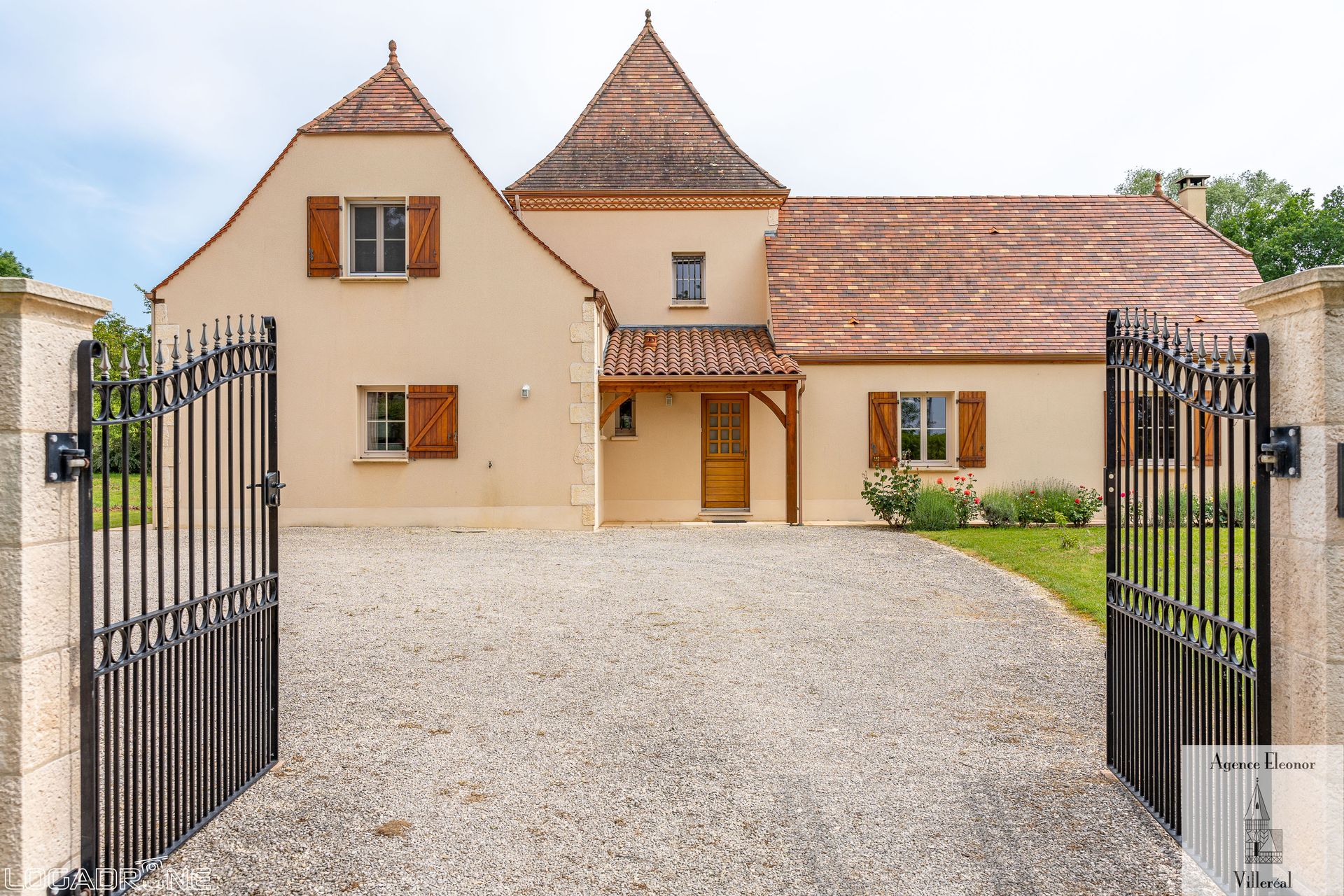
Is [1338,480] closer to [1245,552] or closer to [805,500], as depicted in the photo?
[1245,552]

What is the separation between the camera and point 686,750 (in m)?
4.75

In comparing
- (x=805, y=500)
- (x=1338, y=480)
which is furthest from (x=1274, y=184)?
(x=1338, y=480)

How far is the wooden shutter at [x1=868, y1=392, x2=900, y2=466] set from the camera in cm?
1614

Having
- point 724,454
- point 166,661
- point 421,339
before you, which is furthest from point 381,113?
point 166,661

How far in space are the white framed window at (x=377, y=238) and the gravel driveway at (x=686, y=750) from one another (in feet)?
24.9

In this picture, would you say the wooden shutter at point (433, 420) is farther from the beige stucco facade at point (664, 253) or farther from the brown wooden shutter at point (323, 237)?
the beige stucco facade at point (664, 253)

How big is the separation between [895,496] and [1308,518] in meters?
12.2

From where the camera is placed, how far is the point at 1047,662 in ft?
21.2

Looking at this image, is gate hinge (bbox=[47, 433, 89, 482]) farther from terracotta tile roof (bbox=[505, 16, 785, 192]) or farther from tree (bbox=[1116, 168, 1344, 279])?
tree (bbox=[1116, 168, 1344, 279])

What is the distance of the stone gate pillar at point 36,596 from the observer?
286 cm

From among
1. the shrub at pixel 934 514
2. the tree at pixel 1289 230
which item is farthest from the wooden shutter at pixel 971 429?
the tree at pixel 1289 230

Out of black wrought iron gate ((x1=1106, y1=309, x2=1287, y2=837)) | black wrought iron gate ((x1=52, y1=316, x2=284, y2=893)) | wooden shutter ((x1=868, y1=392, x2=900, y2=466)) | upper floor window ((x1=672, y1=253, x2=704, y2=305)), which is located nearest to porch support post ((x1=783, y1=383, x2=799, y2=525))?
wooden shutter ((x1=868, y1=392, x2=900, y2=466))

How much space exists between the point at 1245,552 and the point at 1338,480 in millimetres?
366

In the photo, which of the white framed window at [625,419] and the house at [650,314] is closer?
the house at [650,314]
